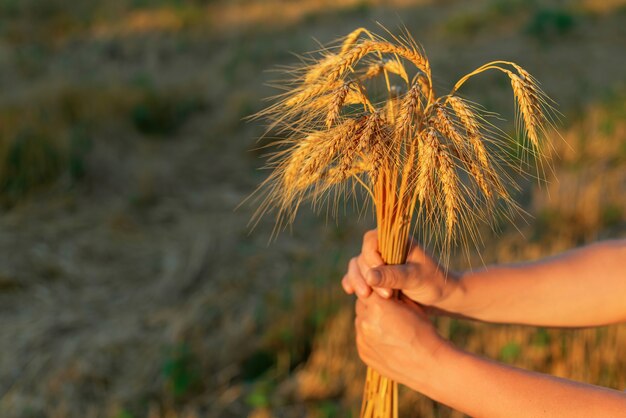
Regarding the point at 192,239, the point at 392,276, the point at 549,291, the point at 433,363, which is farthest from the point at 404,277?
the point at 192,239

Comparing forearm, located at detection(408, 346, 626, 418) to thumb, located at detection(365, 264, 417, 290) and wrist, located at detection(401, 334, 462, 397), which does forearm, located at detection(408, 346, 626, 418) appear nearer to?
wrist, located at detection(401, 334, 462, 397)

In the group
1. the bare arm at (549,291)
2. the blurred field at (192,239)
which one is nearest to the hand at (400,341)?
the bare arm at (549,291)

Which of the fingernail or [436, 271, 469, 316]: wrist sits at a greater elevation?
the fingernail

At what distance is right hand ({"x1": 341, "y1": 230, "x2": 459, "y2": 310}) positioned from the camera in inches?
55.6

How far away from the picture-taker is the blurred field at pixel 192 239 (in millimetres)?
2684

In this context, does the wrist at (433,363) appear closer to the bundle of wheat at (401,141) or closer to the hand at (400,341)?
the hand at (400,341)

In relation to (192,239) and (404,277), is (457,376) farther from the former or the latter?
(192,239)

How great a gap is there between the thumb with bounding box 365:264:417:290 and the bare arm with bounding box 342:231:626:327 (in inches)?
5.8

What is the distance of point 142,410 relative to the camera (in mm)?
2570

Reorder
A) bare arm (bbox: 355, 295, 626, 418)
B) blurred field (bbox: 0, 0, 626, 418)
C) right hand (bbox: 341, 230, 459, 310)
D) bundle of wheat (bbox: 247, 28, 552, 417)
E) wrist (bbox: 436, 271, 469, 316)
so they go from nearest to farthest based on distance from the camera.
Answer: bundle of wheat (bbox: 247, 28, 552, 417) → bare arm (bbox: 355, 295, 626, 418) → right hand (bbox: 341, 230, 459, 310) → wrist (bbox: 436, 271, 469, 316) → blurred field (bbox: 0, 0, 626, 418)

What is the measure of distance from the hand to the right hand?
0.11 feet

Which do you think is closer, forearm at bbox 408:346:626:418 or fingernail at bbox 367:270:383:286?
forearm at bbox 408:346:626:418

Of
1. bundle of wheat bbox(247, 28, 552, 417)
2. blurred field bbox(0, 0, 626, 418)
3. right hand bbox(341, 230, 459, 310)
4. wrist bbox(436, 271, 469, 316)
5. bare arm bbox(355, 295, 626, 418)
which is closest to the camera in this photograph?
bundle of wheat bbox(247, 28, 552, 417)

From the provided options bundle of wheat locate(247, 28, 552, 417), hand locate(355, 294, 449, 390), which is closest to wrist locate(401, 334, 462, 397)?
hand locate(355, 294, 449, 390)
